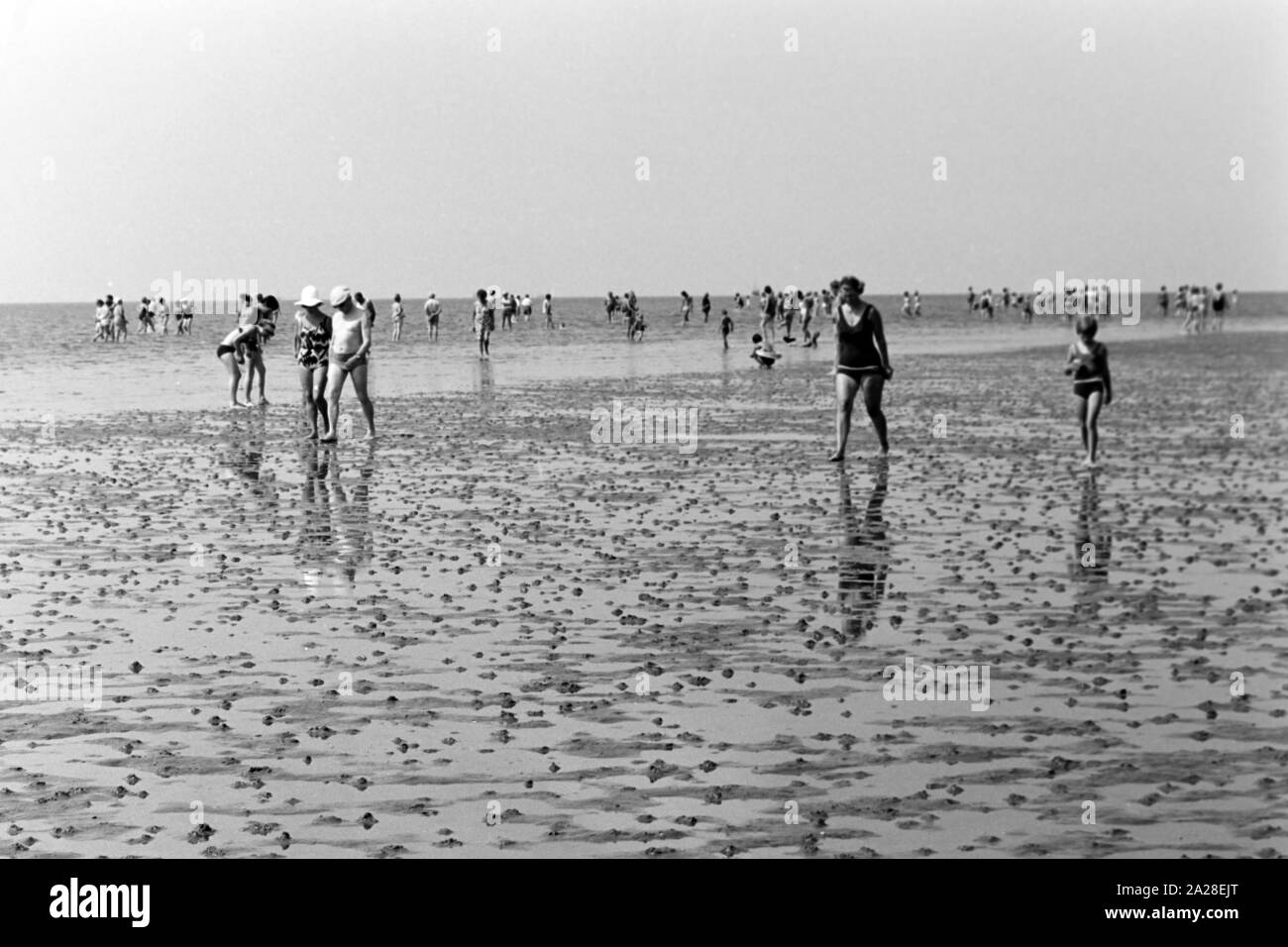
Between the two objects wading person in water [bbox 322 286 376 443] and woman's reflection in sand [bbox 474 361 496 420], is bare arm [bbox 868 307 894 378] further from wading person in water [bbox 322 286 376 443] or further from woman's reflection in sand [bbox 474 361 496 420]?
woman's reflection in sand [bbox 474 361 496 420]

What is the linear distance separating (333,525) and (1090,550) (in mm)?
7041

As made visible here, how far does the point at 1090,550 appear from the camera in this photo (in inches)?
618

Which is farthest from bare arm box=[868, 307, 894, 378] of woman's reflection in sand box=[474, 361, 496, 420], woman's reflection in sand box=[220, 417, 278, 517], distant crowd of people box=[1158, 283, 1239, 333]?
distant crowd of people box=[1158, 283, 1239, 333]

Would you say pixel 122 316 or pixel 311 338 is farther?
pixel 122 316

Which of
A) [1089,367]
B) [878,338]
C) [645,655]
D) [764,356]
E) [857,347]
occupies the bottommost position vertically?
[645,655]

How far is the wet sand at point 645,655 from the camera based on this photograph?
8078 mm

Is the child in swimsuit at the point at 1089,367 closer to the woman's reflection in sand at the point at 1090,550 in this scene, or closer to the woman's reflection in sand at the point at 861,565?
the woman's reflection in sand at the point at 1090,550

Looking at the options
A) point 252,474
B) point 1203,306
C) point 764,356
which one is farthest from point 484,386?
point 1203,306

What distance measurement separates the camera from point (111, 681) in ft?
35.4

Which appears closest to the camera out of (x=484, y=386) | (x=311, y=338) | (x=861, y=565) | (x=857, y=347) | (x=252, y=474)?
(x=861, y=565)

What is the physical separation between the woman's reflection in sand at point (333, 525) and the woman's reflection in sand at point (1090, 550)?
551cm

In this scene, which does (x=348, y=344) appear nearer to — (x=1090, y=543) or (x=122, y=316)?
(x=1090, y=543)
